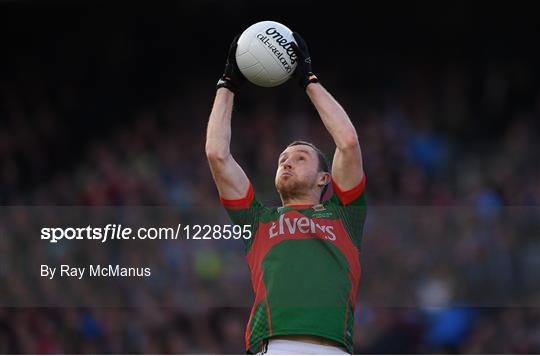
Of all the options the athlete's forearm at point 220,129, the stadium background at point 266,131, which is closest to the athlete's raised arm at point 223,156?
the athlete's forearm at point 220,129

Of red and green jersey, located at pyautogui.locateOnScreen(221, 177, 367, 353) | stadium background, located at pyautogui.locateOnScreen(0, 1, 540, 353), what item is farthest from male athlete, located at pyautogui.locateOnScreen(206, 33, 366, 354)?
stadium background, located at pyautogui.locateOnScreen(0, 1, 540, 353)

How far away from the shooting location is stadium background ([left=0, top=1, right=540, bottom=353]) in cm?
930

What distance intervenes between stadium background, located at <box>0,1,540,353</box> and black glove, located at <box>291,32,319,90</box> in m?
4.62

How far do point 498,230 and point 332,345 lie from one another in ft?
17.4

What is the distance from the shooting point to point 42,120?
37.0ft

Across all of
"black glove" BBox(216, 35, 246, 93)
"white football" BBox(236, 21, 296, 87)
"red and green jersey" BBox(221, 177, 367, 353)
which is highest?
"white football" BBox(236, 21, 296, 87)

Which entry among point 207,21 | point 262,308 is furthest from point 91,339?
point 262,308

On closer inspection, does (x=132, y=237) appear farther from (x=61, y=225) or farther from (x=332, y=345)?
(x=332, y=345)

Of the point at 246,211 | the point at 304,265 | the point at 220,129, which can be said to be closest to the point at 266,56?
the point at 220,129

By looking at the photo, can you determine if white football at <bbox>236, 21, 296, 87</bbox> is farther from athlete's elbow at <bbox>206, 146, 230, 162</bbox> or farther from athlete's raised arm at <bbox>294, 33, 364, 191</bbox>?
athlete's elbow at <bbox>206, 146, 230, 162</bbox>

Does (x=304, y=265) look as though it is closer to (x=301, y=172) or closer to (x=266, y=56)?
(x=301, y=172)

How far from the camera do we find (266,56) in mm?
5016

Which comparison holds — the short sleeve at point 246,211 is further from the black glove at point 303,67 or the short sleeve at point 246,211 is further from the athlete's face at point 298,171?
the black glove at point 303,67

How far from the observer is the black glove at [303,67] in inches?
190
